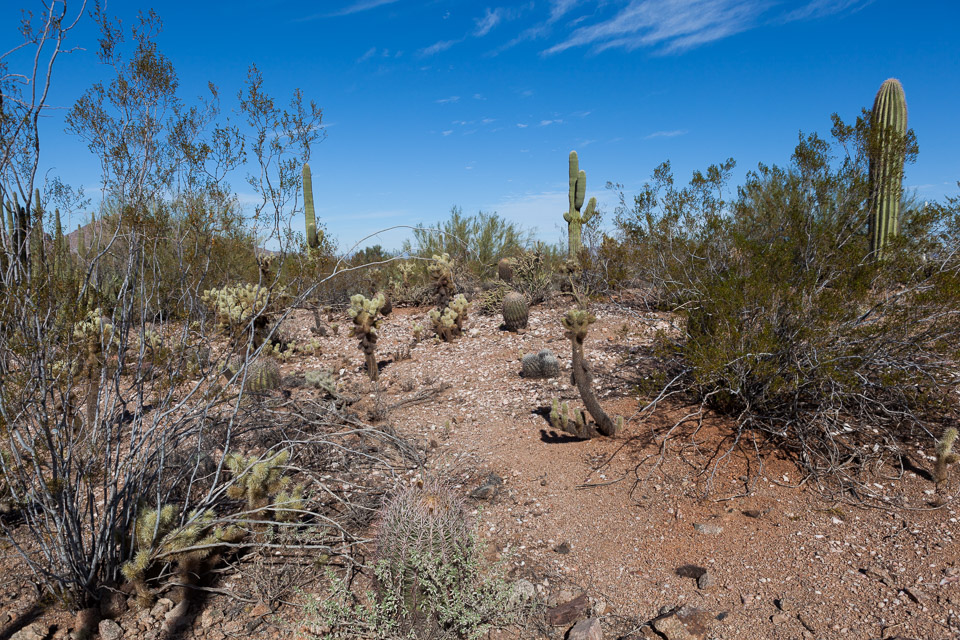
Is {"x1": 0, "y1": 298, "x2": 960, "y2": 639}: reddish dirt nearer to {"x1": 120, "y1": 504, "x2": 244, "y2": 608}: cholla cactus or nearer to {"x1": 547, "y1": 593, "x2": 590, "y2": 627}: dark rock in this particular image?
{"x1": 547, "y1": 593, "x2": 590, "y2": 627}: dark rock

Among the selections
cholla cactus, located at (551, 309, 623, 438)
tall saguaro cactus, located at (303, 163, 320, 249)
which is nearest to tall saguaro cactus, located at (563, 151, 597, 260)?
tall saguaro cactus, located at (303, 163, 320, 249)

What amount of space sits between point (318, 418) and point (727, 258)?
4.47 m

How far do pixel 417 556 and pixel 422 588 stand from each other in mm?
241

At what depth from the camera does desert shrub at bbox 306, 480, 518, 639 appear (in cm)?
255

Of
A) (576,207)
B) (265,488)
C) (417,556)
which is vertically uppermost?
(576,207)

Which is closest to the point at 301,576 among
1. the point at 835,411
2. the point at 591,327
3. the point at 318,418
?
the point at 318,418

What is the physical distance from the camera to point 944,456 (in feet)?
12.2

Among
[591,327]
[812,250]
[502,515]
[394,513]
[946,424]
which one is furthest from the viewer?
[591,327]

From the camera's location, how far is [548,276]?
1166 cm

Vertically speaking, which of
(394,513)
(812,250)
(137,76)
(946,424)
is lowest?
(946,424)

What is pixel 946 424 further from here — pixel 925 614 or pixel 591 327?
pixel 591 327

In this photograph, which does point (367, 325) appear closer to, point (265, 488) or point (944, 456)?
point (265, 488)

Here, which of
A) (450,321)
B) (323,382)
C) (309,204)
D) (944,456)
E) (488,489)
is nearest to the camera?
(944,456)

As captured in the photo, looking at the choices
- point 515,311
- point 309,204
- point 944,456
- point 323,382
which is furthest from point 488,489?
point 309,204
